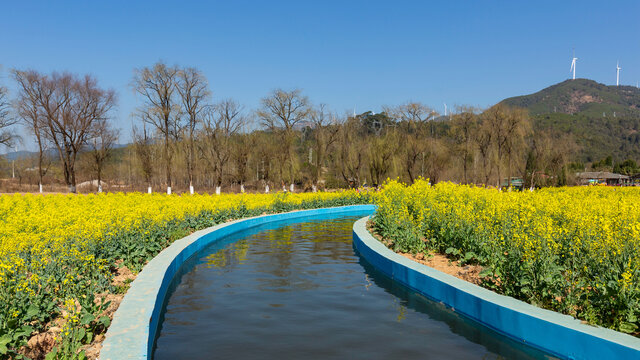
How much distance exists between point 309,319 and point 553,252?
3.97m

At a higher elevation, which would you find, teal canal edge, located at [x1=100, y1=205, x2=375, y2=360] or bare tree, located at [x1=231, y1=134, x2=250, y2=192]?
bare tree, located at [x1=231, y1=134, x2=250, y2=192]

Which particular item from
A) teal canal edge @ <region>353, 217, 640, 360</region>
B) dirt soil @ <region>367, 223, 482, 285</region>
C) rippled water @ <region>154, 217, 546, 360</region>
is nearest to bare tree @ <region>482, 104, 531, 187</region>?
dirt soil @ <region>367, 223, 482, 285</region>

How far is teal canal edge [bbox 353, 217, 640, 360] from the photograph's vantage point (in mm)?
4891

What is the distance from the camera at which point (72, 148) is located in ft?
148

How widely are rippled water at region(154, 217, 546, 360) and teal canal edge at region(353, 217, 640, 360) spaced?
161 millimetres

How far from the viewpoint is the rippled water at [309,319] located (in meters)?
5.77

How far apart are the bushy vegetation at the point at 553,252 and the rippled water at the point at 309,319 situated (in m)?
0.95

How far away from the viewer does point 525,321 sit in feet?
19.3

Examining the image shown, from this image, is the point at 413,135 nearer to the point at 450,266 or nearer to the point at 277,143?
the point at 277,143

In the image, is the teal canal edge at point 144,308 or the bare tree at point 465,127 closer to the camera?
the teal canal edge at point 144,308

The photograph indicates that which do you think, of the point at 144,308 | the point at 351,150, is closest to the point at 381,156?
the point at 351,150

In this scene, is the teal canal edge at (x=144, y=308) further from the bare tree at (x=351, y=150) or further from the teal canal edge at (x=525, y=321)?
the bare tree at (x=351, y=150)

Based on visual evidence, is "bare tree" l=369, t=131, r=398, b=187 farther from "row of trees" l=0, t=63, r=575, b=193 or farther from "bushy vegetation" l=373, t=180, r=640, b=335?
"bushy vegetation" l=373, t=180, r=640, b=335

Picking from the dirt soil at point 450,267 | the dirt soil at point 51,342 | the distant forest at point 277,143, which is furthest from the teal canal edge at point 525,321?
the distant forest at point 277,143
